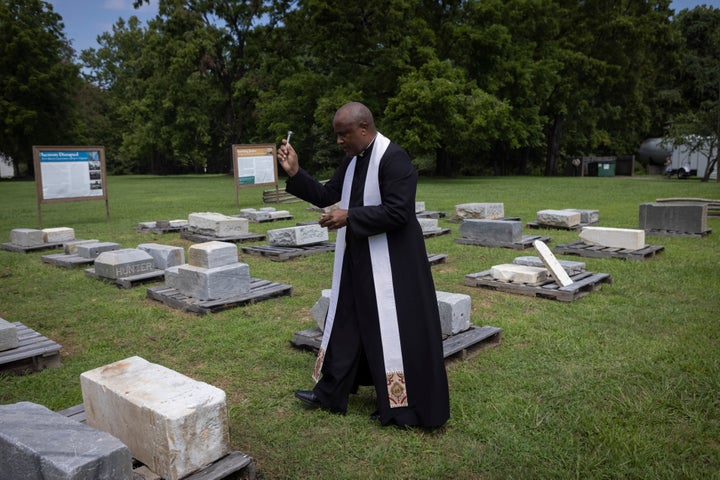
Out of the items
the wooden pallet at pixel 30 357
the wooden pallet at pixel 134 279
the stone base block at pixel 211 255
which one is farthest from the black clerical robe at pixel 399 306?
the wooden pallet at pixel 134 279

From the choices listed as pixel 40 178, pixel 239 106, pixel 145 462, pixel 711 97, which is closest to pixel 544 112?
pixel 711 97

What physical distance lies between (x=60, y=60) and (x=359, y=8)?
29560 millimetres

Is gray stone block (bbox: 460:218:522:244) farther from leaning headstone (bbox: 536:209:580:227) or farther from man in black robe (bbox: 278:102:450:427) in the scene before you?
man in black robe (bbox: 278:102:450:427)

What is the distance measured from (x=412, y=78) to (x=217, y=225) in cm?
1803

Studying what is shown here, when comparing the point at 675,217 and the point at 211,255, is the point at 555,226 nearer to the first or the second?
the point at 675,217

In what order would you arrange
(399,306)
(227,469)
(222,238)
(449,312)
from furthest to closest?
1. (222,238)
2. (449,312)
3. (399,306)
4. (227,469)

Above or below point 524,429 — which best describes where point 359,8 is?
above

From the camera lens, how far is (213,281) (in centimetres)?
649

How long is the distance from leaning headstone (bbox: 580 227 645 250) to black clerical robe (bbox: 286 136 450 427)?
681cm

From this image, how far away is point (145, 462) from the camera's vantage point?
9.73 ft

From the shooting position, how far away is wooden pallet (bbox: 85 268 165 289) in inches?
299

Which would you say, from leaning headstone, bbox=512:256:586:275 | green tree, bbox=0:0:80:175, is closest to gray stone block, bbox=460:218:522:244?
leaning headstone, bbox=512:256:586:275

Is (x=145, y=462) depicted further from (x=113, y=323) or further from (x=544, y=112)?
(x=544, y=112)

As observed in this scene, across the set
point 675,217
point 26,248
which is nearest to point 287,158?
point 26,248
